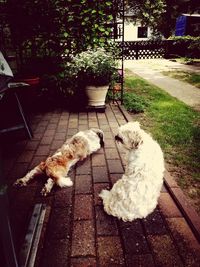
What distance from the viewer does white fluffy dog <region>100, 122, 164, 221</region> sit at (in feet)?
8.07

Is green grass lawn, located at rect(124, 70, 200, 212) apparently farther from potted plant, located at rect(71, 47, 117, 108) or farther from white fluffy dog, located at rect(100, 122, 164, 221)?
potted plant, located at rect(71, 47, 117, 108)

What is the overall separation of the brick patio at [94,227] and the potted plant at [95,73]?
2519mm

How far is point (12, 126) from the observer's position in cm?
440

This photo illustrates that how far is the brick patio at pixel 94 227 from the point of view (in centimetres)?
226

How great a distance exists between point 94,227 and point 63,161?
A: 3.55ft

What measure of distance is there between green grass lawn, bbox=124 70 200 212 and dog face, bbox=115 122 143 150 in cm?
110

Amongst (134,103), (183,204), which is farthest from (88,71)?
(183,204)

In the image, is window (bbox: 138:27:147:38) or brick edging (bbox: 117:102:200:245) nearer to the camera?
brick edging (bbox: 117:102:200:245)

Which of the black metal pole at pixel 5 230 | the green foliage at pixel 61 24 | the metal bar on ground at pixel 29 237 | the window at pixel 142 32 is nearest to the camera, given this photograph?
the black metal pole at pixel 5 230

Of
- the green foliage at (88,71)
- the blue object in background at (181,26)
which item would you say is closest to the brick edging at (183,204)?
the green foliage at (88,71)

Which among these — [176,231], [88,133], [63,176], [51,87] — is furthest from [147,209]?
[51,87]

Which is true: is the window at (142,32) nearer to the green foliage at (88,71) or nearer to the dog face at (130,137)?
the green foliage at (88,71)

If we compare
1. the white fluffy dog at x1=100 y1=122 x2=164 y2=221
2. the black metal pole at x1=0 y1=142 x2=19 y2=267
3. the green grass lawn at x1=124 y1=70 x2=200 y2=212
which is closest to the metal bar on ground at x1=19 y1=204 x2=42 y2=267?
the black metal pole at x1=0 y1=142 x2=19 y2=267

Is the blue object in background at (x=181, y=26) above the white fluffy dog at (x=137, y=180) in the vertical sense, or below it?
below
